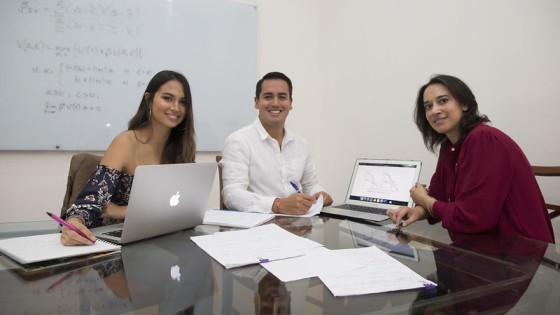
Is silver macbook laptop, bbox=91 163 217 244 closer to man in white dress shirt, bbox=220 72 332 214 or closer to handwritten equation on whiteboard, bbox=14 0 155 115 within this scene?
man in white dress shirt, bbox=220 72 332 214

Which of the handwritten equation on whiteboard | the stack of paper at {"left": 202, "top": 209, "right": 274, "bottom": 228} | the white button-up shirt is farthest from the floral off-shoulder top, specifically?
the handwritten equation on whiteboard

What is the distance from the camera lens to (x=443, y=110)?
1.29 m

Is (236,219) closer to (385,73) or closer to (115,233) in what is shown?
(115,233)

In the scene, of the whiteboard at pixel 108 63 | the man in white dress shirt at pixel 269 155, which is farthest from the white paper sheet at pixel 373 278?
the whiteboard at pixel 108 63

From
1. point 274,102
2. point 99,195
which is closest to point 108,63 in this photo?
point 274,102

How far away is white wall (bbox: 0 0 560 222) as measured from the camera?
5.05ft

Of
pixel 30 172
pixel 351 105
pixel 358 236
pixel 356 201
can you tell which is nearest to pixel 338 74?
pixel 351 105

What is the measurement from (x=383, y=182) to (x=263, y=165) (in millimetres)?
594

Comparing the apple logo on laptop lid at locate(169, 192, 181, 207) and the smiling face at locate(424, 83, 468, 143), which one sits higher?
the smiling face at locate(424, 83, 468, 143)

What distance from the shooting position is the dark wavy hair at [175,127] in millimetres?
1492

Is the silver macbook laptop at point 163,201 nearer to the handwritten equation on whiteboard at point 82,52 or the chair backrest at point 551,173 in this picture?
the chair backrest at point 551,173

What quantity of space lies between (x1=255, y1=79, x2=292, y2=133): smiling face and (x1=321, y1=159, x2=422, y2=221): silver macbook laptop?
483 millimetres

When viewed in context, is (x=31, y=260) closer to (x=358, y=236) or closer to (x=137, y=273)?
(x=137, y=273)

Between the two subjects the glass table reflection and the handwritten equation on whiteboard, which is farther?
the handwritten equation on whiteboard
